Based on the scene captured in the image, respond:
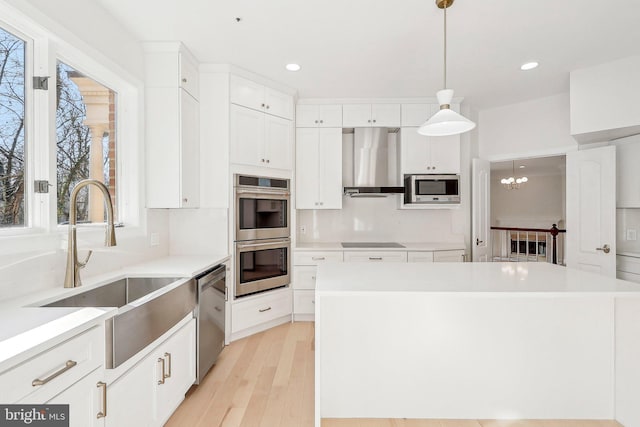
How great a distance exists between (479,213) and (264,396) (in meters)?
3.28

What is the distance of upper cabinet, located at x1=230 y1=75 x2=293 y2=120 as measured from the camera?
2941mm

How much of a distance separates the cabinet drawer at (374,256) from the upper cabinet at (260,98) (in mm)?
1710

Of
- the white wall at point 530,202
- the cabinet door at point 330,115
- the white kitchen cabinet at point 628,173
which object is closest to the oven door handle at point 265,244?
the cabinet door at point 330,115

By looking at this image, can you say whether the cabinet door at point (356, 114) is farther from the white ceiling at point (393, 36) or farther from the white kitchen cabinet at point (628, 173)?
the white kitchen cabinet at point (628, 173)

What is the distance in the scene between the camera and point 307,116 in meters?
3.68

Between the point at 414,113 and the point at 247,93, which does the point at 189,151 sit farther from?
the point at 414,113

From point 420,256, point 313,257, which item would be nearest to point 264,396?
point 313,257

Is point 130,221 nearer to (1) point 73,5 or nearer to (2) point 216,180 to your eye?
(2) point 216,180

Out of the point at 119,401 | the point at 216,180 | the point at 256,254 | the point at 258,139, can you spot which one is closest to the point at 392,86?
the point at 258,139

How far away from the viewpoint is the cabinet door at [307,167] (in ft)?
12.1

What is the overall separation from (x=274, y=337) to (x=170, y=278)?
4.65 ft

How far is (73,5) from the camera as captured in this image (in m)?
1.83

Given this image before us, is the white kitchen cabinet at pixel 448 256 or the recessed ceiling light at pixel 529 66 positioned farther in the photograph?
the white kitchen cabinet at pixel 448 256

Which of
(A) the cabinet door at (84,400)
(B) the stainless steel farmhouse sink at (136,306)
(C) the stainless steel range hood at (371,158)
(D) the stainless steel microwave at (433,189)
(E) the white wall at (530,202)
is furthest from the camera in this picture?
(E) the white wall at (530,202)
